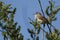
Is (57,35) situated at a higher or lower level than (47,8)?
lower

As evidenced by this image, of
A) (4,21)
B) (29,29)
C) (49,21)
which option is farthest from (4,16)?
(49,21)

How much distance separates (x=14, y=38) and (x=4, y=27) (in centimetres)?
24

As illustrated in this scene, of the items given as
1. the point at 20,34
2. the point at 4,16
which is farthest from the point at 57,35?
the point at 4,16

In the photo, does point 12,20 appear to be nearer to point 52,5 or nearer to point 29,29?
point 29,29

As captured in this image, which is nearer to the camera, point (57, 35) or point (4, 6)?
point (57, 35)

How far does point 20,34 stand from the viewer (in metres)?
4.62

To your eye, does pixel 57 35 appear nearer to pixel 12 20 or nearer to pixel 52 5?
pixel 52 5

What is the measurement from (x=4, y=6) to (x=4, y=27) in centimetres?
38

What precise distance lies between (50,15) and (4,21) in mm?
788

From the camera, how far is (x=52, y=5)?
4.65m

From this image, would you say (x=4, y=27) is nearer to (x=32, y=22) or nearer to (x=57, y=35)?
(x=32, y=22)

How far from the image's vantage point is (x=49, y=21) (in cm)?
455

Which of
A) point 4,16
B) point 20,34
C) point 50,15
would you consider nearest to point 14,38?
point 20,34

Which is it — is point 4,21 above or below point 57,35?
above
